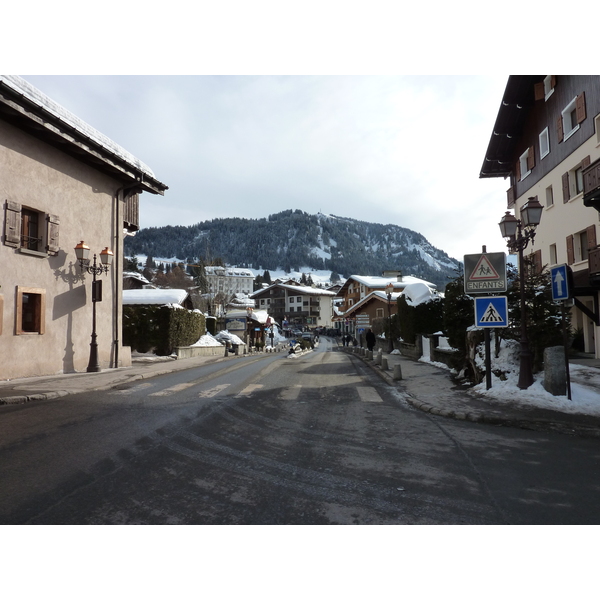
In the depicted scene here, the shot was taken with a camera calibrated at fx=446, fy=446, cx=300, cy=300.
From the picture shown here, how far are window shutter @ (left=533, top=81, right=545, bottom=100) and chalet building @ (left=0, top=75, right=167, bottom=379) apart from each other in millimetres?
19540

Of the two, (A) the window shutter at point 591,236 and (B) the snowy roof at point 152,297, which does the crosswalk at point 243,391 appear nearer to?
(A) the window shutter at point 591,236

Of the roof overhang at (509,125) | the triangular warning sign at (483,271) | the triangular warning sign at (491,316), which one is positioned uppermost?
the roof overhang at (509,125)

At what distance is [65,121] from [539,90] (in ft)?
70.0

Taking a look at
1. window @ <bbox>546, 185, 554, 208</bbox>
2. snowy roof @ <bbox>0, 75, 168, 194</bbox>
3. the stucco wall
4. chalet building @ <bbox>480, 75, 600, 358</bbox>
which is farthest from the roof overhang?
the stucco wall

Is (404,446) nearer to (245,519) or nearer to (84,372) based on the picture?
(245,519)

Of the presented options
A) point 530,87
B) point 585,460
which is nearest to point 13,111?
point 585,460

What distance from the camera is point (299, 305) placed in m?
114

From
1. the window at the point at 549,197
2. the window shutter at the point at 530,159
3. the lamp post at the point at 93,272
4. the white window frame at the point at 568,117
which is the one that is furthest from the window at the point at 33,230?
the window shutter at the point at 530,159

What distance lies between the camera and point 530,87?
22.8 m

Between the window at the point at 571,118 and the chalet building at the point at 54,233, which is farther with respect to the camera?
the window at the point at 571,118

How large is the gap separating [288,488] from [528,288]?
873 cm

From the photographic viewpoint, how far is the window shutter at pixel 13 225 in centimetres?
1312

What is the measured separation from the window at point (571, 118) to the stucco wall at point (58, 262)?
19.4 metres

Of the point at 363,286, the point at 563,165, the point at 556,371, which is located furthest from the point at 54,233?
the point at 363,286
